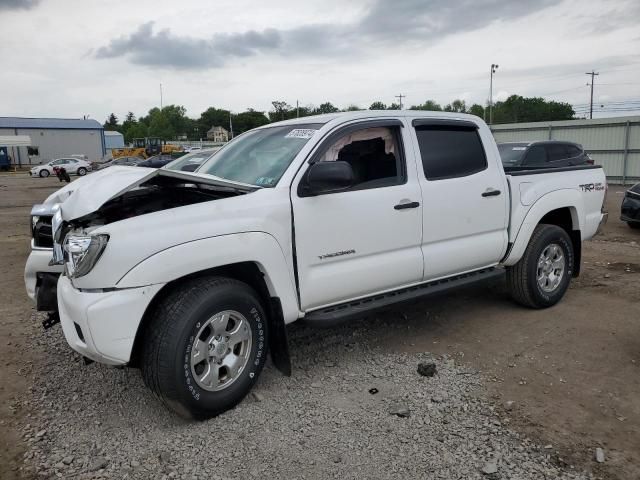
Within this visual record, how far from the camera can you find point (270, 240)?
3.50 meters

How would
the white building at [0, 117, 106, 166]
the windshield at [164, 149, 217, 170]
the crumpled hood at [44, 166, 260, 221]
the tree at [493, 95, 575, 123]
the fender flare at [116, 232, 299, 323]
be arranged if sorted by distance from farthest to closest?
the tree at [493, 95, 575, 123], the white building at [0, 117, 106, 166], the windshield at [164, 149, 217, 170], the crumpled hood at [44, 166, 260, 221], the fender flare at [116, 232, 299, 323]

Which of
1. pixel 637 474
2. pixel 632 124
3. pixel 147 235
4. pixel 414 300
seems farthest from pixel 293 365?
pixel 632 124

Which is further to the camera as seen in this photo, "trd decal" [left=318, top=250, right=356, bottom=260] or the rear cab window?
the rear cab window

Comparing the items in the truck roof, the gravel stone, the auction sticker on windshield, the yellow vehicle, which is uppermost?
the yellow vehicle

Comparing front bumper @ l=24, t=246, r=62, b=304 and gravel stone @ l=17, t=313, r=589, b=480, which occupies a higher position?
front bumper @ l=24, t=246, r=62, b=304

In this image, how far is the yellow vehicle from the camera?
4959cm

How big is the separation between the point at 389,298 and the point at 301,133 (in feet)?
4.79

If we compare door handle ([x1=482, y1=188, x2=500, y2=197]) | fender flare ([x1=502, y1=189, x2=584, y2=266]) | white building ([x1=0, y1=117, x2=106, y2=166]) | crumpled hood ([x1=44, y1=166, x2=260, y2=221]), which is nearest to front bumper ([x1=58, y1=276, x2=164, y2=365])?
crumpled hood ([x1=44, y1=166, x2=260, y2=221])

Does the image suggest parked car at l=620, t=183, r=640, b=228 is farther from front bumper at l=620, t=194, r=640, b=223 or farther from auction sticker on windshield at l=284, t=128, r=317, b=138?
auction sticker on windshield at l=284, t=128, r=317, b=138

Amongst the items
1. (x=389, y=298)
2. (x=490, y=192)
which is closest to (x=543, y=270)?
(x=490, y=192)

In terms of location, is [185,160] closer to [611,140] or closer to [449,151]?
[449,151]

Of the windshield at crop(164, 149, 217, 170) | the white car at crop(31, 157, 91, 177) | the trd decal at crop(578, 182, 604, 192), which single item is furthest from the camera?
the white car at crop(31, 157, 91, 177)

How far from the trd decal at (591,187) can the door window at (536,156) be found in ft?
→ 20.3

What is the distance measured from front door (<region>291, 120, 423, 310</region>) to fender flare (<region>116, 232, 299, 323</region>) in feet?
0.46
